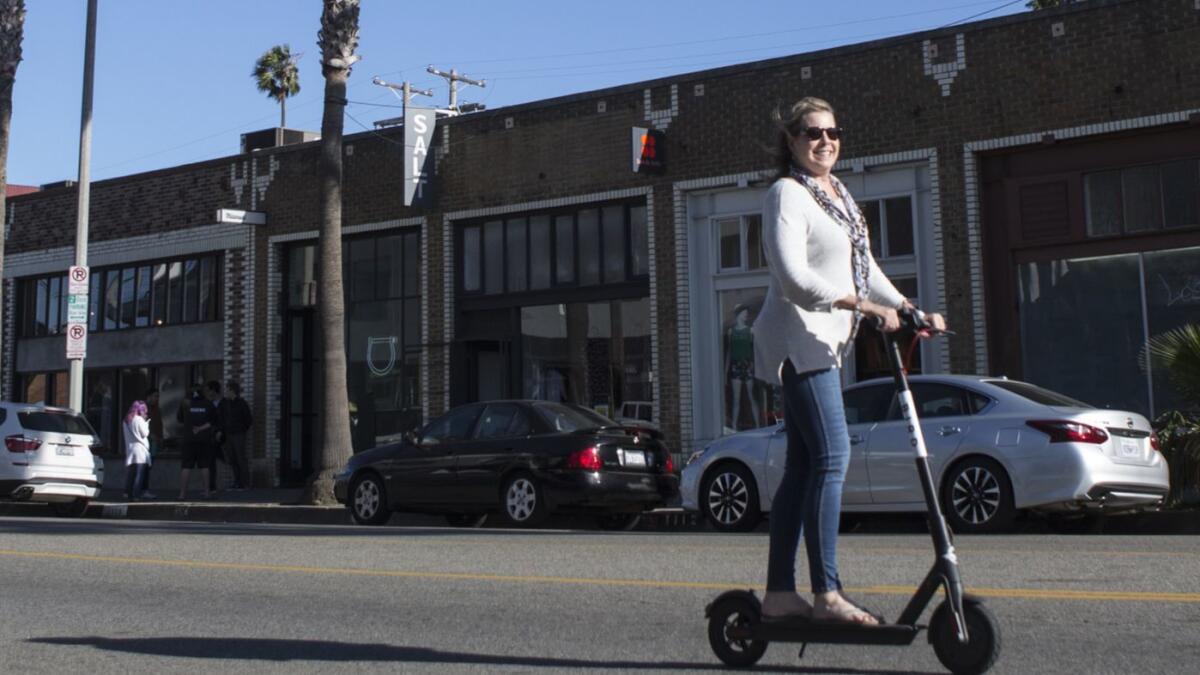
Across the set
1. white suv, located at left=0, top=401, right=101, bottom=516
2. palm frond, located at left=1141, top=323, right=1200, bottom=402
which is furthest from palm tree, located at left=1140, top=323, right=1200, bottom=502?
white suv, located at left=0, top=401, right=101, bottom=516

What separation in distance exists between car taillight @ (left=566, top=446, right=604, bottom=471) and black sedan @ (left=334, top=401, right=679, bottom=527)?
0.01 metres

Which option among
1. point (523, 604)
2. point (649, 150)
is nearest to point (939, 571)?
point (523, 604)

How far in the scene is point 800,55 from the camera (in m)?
20.8

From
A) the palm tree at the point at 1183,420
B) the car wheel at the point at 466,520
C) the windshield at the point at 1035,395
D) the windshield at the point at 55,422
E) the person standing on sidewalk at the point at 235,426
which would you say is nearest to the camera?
the windshield at the point at 1035,395

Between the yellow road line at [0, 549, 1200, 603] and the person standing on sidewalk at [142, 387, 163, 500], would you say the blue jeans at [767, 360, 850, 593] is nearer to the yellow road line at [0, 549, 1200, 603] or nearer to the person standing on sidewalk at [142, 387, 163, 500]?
the yellow road line at [0, 549, 1200, 603]

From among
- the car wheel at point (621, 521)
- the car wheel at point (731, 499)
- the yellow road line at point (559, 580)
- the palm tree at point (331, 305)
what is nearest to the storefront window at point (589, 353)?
the palm tree at point (331, 305)

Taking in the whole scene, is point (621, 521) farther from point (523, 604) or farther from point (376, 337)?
point (376, 337)

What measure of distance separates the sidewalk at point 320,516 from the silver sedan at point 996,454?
77 centimetres

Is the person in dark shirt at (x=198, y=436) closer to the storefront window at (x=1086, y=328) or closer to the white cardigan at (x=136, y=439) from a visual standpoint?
the white cardigan at (x=136, y=439)

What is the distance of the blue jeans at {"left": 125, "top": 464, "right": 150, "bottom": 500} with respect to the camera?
2308cm

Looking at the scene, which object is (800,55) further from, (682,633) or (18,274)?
(18,274)

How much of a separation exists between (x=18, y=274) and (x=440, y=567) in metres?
25.9

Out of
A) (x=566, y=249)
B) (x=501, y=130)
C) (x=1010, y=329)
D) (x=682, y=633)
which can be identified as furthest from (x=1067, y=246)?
(x=682, y=633)

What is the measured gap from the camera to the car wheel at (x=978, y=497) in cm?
1286
